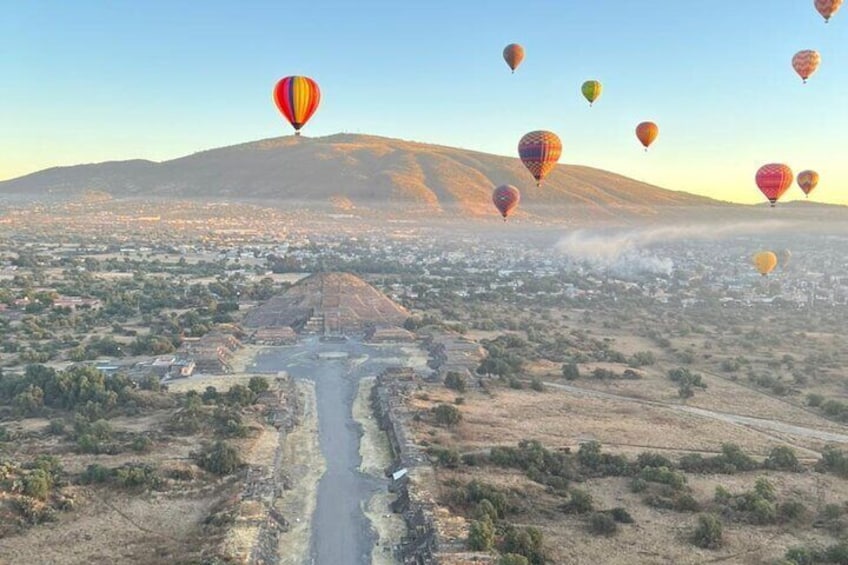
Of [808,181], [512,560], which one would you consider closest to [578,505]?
[512,560]

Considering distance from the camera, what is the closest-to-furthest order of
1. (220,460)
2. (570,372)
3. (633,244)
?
(220,460) → (570,372) → (633,244)

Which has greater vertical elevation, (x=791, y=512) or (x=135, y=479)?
(x=135, y=479)

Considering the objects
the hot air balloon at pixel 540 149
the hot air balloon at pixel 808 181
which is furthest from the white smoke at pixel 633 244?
the hot air balloon at pixel 540 149

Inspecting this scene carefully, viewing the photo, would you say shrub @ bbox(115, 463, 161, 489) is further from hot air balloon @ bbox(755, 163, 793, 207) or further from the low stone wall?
hot air balloon @ bbox(755, 163, 793, 207)

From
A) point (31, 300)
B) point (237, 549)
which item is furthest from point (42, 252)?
point (237, 549)

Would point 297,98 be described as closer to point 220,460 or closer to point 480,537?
point 220,460

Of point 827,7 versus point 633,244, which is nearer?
point 827,7
